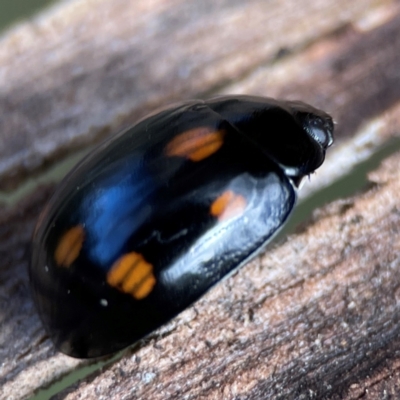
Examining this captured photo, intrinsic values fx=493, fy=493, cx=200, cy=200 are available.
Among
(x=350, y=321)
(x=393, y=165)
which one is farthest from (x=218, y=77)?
(x=350, y=321)

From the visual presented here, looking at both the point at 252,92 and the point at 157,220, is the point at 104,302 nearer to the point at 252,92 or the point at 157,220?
the point at 157,220

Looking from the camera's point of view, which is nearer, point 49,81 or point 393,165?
point 393,165

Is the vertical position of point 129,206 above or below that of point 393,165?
above

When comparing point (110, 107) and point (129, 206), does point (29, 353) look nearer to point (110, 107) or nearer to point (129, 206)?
point (129, 206)

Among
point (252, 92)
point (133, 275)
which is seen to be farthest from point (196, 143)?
point (252, 92)

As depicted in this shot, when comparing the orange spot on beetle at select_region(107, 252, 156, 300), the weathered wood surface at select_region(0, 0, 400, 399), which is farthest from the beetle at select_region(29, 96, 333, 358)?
the weathered wood surface at select_region(0, 0, 400, 399)

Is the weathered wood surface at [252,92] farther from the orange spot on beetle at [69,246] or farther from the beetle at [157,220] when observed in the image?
the orange spot on beetle at [69,246]

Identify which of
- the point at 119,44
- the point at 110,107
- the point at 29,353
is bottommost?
the point at 29,353
